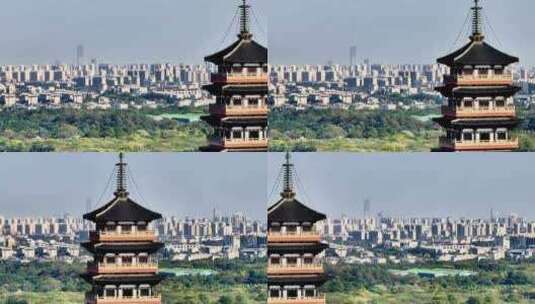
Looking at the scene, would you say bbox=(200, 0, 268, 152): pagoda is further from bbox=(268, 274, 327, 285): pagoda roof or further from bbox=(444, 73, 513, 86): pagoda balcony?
bbox=(444, 73, 513, 86): pagoda balcony

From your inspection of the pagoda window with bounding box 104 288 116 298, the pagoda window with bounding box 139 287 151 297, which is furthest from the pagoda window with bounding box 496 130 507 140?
the pagoda window with bounding box 104 288 116 298

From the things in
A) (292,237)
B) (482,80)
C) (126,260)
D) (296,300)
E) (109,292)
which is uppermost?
(482,80)

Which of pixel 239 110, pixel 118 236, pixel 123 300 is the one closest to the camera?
pixel 123 300

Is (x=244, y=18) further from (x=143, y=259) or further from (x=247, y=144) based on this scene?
(x=143, y=259)

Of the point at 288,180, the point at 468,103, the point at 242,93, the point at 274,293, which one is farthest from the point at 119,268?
the point at 468,103

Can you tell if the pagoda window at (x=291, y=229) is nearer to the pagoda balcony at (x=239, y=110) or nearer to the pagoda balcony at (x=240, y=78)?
the pagoda balcony at (x=239, y=110)

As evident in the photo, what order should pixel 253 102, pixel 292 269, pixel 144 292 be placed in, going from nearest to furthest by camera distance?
pixel 144 292 < pixel 292 269 < pixel 253 102

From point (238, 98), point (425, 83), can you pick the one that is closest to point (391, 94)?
point (425, 83)

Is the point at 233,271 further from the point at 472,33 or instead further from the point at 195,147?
the point at 472,33
